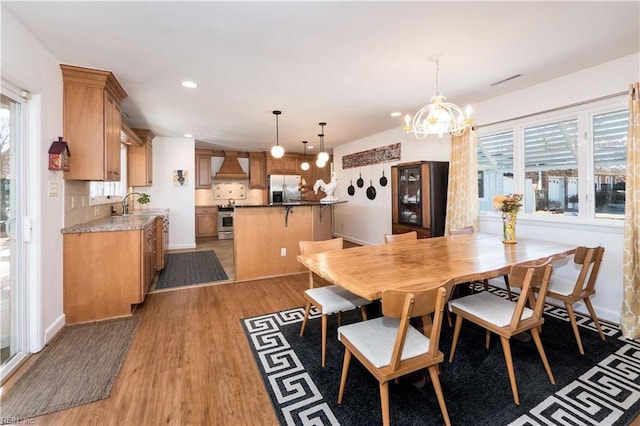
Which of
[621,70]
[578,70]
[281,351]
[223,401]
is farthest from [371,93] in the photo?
[223,401]

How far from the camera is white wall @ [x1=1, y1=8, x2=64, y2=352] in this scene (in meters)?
2.03

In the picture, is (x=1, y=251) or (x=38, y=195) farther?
(x=38, y=195)

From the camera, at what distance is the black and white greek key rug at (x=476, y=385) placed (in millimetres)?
1573

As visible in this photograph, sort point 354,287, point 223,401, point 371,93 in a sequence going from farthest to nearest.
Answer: point 371,93
point 223,401
point 354,287

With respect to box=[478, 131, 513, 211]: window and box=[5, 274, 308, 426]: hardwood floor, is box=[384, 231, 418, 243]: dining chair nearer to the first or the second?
box=[5, 274, 308, 426]: hardwood floor

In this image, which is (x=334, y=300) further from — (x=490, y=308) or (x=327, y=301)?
(x=490, y=308)

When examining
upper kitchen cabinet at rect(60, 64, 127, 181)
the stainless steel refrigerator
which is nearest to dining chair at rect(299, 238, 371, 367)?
upper kitchen cabinet at rect(60, 64, 127, 181)

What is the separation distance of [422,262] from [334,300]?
2.33 ft

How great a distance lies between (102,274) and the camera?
9.15 feet

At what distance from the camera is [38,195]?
226cm

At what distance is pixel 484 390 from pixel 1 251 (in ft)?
11.3

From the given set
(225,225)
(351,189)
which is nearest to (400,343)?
(351,189)

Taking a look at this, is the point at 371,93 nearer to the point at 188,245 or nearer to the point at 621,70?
the point at 621,70

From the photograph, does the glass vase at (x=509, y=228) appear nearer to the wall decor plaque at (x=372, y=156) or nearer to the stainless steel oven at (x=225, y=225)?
the wall decor plaque at (x=372, y=156)
